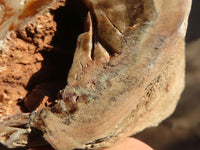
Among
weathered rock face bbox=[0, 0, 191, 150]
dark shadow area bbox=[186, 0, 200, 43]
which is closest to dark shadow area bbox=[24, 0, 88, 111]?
weathered rock face bbox=[0, 0, 191, 150]

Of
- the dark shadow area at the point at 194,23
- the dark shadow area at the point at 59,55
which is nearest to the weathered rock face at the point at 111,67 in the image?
the dark shadow area at the point at 59,55

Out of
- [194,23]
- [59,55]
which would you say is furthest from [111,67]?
[194,23]

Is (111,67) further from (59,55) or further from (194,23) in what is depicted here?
(194,23)

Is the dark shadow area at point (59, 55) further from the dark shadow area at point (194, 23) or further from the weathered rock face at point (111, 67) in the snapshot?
the dark shadow area at point (194, 23)

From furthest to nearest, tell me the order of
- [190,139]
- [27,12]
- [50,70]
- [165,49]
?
[190,139] < [50,70] < [27,12] < [165,49]

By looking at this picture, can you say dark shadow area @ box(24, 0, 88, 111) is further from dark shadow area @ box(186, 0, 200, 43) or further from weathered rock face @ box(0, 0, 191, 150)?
dark shadow area @ box(186, 0, 200, 43)

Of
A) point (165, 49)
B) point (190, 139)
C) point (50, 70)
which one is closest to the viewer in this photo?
point (165, 49)

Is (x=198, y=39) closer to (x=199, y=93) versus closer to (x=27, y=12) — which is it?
(x=199, y=93)

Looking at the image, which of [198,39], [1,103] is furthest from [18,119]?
[198,39]

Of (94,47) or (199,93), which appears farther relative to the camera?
(199,93)
